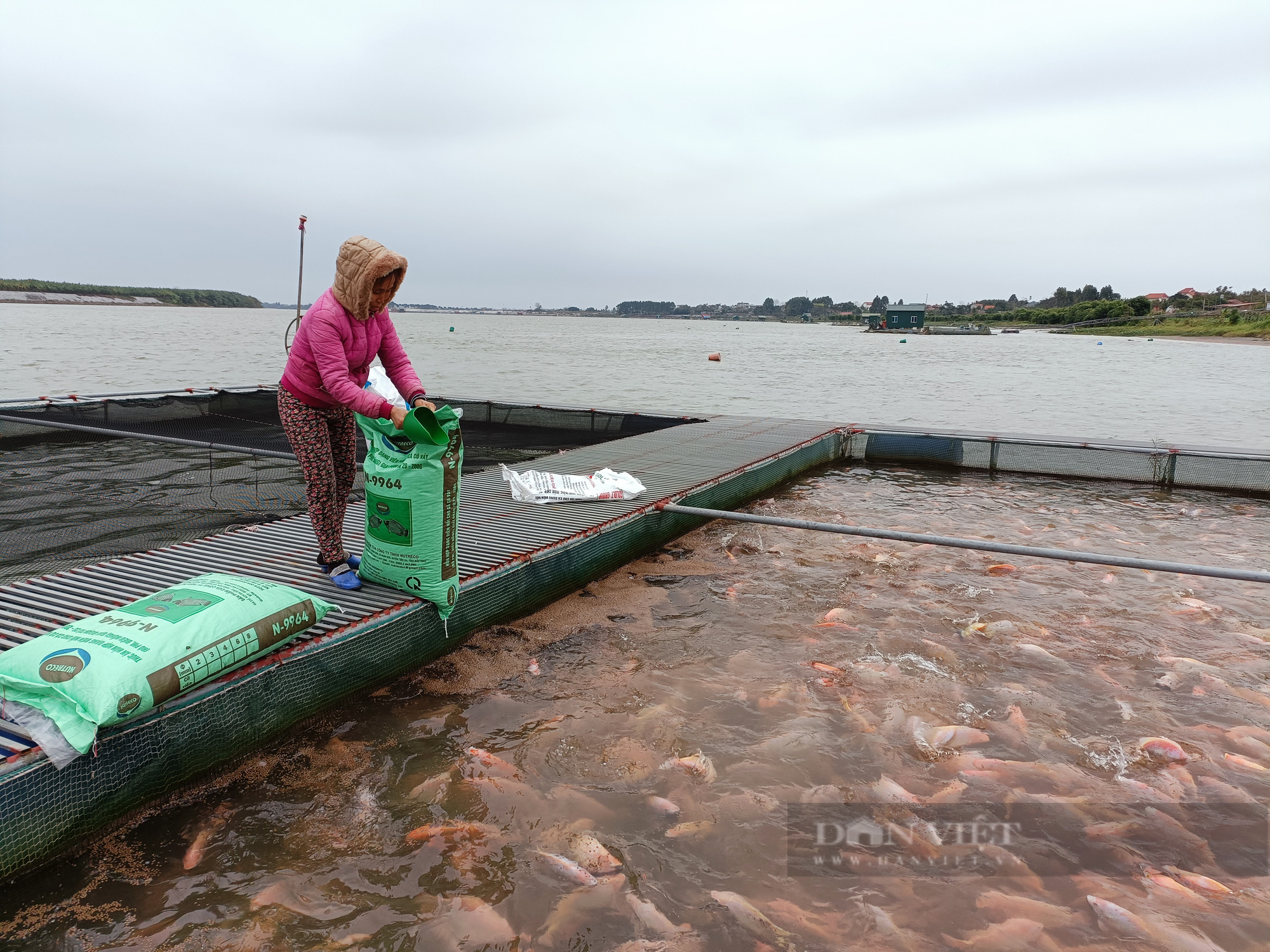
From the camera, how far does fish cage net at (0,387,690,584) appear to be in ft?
21.3

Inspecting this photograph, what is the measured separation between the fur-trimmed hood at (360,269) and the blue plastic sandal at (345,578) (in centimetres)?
144

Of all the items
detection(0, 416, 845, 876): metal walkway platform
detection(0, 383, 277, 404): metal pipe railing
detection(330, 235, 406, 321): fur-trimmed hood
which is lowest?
detection(0, 416, 845, 876): metal walkway platform

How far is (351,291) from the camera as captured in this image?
3.47m

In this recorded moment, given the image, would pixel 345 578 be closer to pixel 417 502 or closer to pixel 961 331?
pixel 417 502

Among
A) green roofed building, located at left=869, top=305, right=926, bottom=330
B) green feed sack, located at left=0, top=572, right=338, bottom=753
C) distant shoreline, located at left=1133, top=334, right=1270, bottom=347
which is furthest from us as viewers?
green roofed building, located at left=869, top=305, right=926, bottom=330

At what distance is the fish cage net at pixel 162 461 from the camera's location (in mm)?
6484

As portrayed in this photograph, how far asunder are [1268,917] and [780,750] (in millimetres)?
1776

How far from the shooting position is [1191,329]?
3477 inches

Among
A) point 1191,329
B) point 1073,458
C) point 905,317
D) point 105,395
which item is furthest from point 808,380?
point 905,317

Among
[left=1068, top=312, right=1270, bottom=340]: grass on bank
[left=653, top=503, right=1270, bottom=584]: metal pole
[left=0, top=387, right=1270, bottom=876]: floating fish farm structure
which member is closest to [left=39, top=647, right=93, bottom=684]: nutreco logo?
[left=0, top=387, right=1270, bottom=876]: floating fish farm structure

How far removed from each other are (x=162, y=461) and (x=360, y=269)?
823cm

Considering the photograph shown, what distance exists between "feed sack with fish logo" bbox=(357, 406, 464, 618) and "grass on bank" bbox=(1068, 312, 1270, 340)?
88877mm

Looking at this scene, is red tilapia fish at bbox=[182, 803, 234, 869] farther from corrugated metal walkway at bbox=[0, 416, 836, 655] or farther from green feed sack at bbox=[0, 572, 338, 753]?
corrugated metal walkway at bbox=[0, 416, 836, 655]

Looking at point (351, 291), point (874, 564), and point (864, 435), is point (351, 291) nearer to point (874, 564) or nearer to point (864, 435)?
point (874, 564)
